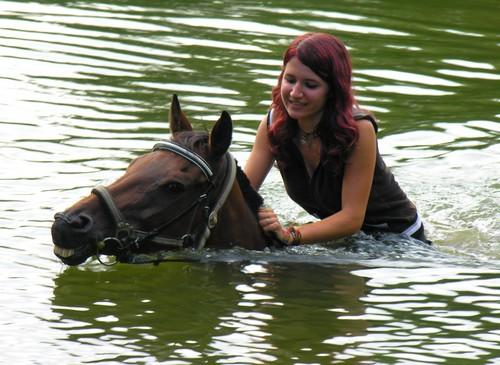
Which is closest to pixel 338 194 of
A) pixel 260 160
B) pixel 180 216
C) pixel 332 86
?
pixel 260 160

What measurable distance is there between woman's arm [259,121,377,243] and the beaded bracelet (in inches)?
0.7

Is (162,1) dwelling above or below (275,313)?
above

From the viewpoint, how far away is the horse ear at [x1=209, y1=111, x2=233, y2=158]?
281 inches

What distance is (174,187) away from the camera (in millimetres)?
7160

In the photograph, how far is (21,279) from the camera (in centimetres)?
782

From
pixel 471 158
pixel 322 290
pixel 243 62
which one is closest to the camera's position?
pixel 322 290

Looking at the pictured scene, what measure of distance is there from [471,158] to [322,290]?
11.8 ft

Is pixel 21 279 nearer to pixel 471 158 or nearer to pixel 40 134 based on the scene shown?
pixel 40 134

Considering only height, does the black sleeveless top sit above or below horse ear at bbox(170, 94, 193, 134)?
below

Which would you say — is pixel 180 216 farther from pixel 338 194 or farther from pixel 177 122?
pixel 338 194

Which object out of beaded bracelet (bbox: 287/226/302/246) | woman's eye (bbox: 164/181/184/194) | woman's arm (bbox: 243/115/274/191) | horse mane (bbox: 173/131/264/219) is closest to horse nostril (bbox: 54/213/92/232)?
woman's eye (bbox: 164/181/184/194)

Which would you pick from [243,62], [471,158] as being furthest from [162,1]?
[471,158]

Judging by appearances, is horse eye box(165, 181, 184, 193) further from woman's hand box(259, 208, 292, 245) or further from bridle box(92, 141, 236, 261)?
woman's hand box(259, 208, 292, 245)

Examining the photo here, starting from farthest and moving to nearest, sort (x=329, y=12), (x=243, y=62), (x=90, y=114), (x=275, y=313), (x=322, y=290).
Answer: (x=329, y=12) < (x=243, y=62) < (x=90, y=114) < (x=322, y=290) < (x=275, y=313)
